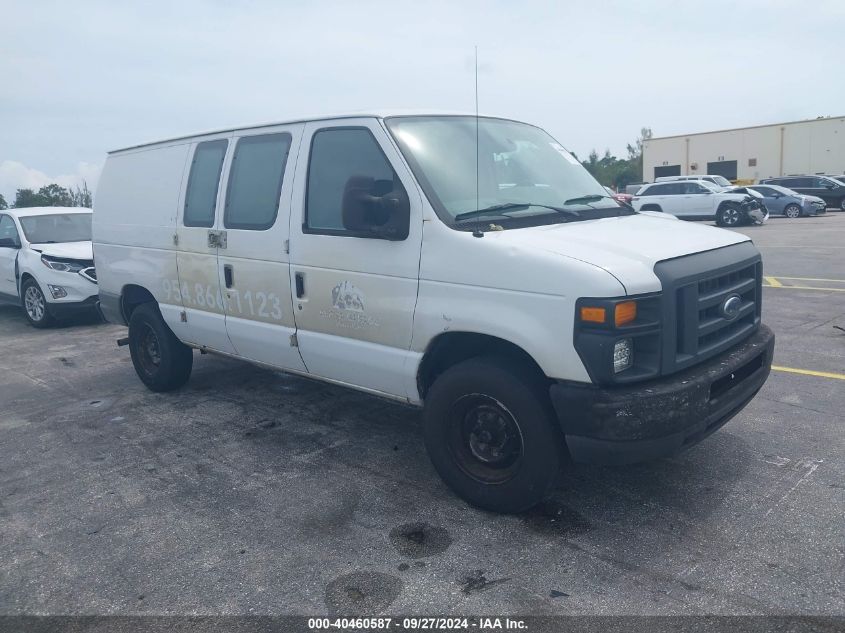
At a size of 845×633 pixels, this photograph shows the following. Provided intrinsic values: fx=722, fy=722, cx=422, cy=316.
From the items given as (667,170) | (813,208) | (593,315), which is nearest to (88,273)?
(593,315)

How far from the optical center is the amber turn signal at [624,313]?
3254 millimetres

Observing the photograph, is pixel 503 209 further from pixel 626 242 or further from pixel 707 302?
pixel 707 302

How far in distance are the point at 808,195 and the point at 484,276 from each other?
102 feet

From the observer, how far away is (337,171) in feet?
14.7

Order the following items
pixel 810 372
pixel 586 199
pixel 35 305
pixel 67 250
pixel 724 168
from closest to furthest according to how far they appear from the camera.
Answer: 1. pixel 586 199
2. pixel 810 372
3. pixel 67 250
4. pixel 35 305
5. pixel 724 168

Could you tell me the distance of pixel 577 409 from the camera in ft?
11.0

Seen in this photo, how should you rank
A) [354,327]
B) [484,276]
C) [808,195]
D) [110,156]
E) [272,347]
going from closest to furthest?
[484,276]
[354,327]
[272,347]
[110,156]
[808,195]

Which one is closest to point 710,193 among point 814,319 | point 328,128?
point 814,319

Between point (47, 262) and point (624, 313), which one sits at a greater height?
point (624, 313)

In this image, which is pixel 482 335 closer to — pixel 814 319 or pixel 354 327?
pixel 354 327

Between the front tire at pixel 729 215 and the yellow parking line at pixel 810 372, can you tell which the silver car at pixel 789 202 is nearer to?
the front tire at pixel 729 215

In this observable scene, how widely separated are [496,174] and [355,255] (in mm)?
985

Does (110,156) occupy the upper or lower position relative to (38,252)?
upper

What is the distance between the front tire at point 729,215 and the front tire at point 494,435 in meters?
22.7
